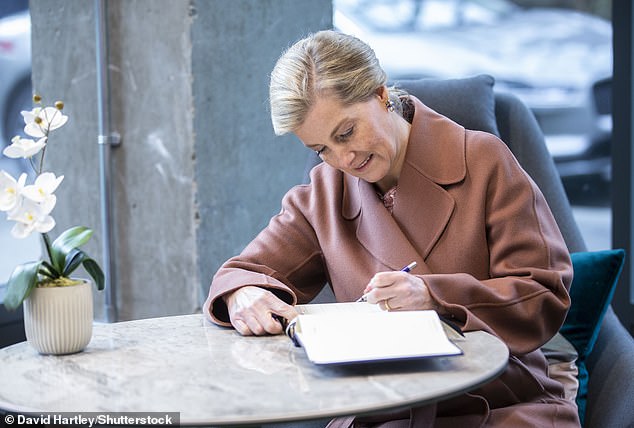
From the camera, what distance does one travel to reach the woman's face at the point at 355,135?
159 centimetres

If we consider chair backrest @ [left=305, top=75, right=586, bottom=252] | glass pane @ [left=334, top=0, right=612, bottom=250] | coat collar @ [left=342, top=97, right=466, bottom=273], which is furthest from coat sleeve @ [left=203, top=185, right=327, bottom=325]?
glass pane @ [left=334, top=0, right=612, bottom=250]

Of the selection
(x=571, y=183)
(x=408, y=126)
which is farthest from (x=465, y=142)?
(x=571, y=183)

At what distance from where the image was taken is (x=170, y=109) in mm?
2381

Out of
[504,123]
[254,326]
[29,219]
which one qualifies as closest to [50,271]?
[29,219]

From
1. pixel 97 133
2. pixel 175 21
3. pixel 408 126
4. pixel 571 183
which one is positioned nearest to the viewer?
pixel 408 126

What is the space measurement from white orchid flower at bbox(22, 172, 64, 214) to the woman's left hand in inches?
21.4

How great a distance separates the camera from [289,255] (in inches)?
70.2

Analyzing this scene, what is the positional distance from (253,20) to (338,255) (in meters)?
1.09

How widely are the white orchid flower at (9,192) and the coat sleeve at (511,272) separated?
0.70m

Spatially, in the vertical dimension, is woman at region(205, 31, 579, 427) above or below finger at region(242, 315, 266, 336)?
above

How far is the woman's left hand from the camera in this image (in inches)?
55.5

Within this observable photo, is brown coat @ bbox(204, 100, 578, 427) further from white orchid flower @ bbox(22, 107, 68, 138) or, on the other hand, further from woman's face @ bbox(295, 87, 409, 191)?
white orchid flower @ bbox(22, 107, 68, 138)

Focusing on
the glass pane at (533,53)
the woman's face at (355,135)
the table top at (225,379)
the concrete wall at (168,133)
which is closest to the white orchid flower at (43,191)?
the table top at (225,379)

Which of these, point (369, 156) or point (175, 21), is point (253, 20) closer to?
point (175, 21)
